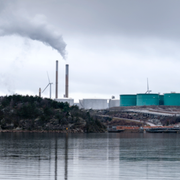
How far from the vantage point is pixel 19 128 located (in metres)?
189

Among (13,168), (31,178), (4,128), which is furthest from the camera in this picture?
(4,128)

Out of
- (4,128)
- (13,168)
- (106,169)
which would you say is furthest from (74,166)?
(4,128)

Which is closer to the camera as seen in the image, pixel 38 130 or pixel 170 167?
pixel 170 167

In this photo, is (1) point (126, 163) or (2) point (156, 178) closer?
(2) point (156, 178)

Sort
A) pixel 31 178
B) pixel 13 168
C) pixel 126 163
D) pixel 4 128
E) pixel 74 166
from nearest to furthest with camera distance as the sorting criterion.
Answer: pixel 31 178
pixel 13 168
pixel 74 166
pixel 126 163
pixel 4 128

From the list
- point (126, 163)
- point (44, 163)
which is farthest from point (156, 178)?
point (44, 163)

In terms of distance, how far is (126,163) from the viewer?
50156mm

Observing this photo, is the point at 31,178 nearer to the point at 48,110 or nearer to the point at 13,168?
the point at 13,168

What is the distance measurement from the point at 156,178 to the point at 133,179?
2.70 metres

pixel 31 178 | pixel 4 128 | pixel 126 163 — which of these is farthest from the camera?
pixel 4 128

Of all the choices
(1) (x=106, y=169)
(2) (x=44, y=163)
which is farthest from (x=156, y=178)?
(2) (x=44, y=163)

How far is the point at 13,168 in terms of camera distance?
43.5 meters

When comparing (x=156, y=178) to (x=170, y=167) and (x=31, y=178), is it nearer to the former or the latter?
(x=170, y=167)

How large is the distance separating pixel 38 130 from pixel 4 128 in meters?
16.8
